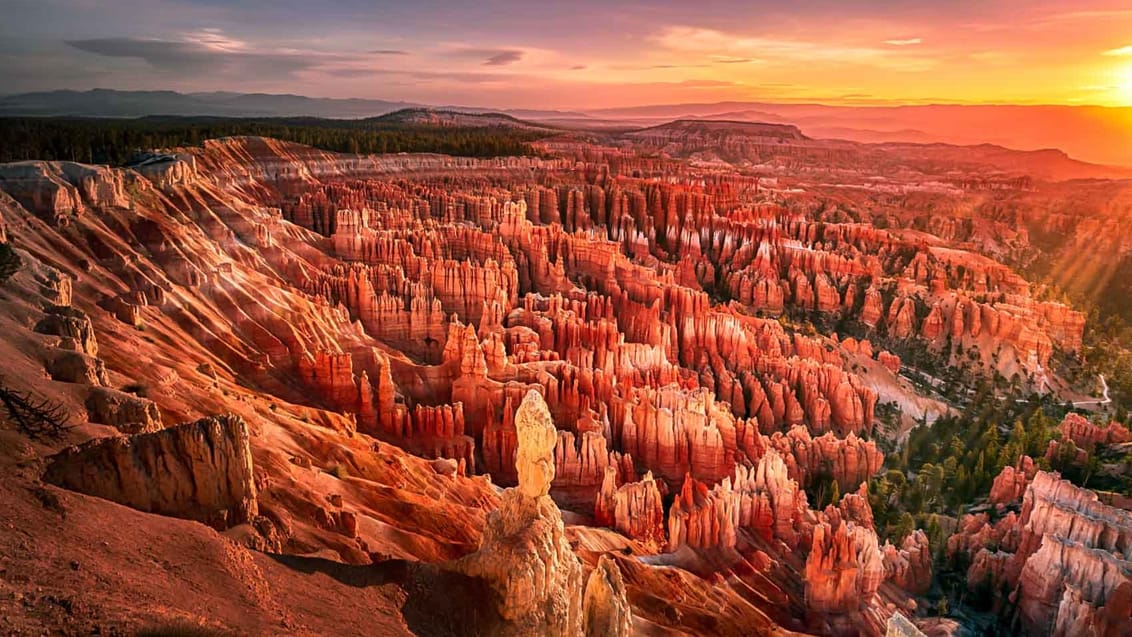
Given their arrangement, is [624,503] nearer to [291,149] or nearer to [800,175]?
[291,149]

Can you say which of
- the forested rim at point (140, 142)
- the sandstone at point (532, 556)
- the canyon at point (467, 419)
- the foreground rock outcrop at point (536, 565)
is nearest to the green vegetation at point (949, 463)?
the canyon at point (467, 419)

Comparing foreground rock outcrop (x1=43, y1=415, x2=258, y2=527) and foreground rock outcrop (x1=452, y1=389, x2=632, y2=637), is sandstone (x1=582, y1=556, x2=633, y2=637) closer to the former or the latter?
foreground rock outcrop (x1=452, y1=389, x2=632, y2=637)

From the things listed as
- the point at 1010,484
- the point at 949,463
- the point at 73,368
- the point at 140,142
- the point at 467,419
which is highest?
the point at 140,142

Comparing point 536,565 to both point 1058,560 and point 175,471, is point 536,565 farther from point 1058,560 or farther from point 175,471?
point 1058,560

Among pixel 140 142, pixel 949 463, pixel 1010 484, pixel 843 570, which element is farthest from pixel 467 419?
pixel 140 142

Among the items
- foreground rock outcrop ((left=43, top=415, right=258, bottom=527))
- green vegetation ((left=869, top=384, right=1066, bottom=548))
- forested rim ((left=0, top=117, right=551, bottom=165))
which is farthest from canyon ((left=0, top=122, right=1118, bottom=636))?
forested rim ((left=0, top=117, right=551, bottom=165))
